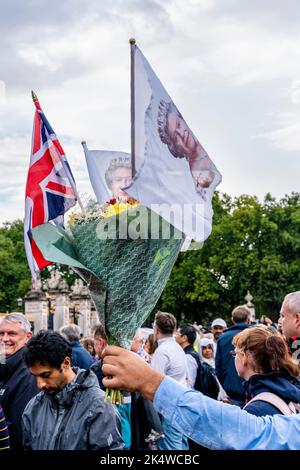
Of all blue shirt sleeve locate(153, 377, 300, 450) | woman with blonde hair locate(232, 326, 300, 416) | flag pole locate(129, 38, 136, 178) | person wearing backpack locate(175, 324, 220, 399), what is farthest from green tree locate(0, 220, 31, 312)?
blue shirt sleeve locate(153, 377, 300, 450)

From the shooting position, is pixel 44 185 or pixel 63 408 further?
pixel 63 408

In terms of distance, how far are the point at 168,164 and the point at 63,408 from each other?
196cm

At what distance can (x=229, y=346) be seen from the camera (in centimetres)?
870

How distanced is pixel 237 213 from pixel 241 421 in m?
58.3

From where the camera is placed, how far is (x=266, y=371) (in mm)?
4633

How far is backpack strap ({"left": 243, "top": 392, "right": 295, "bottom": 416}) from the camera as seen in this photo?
393 centimetres

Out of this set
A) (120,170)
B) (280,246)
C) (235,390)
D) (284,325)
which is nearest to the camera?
(120,170)

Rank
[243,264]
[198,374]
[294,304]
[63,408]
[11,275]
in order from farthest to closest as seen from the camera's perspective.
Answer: [11,275]
[243,264]
[198,374]
[294,304]
[63,408]

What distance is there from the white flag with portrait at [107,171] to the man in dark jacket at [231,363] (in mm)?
4933

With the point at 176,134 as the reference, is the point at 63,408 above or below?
below

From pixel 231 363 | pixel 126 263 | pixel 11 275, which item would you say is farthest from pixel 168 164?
pixel 11 275

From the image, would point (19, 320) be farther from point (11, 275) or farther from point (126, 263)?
point (11, 275)
